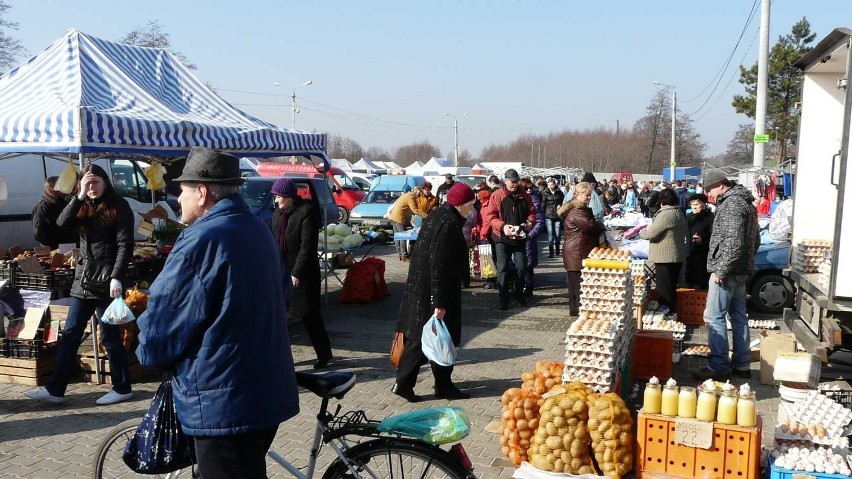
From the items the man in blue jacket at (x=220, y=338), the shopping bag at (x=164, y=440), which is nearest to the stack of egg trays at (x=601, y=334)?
the man in blue jacket at (x=220, y=338)

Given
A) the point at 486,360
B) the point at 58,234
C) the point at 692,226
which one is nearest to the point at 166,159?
the point at 58,234

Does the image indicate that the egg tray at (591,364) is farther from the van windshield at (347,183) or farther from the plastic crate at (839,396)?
the van windshield at (347,183)

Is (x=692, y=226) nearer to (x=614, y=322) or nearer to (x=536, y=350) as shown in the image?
(x=536, y=350)

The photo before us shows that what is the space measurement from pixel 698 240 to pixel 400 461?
318 inches

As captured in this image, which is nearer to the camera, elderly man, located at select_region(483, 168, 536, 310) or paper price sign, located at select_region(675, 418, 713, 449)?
paper price sign, located at select_region(675, 418, 713, 449)

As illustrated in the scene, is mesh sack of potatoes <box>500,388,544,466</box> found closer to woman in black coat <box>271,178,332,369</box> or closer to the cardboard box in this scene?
woman in black coat <box>271,178,332,369</box>

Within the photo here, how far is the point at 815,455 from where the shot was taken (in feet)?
15.4

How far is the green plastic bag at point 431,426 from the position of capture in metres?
3.47

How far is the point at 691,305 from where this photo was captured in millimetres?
10523

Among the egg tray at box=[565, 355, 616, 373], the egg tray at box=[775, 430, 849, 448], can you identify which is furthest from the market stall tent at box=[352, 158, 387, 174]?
the egg tray at box=[775, 430, 849, 448]

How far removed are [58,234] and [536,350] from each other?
5259mm

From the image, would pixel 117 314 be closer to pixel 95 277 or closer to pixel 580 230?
pixel 95 277

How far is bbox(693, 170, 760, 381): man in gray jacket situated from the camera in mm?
6926

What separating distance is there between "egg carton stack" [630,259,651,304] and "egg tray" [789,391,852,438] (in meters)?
3.51
